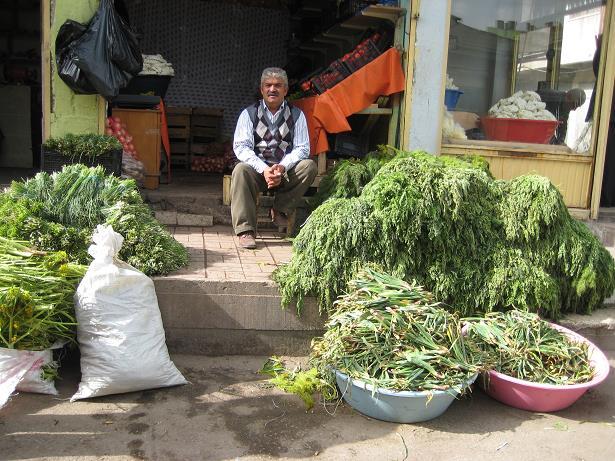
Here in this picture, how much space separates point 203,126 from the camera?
9016 mm

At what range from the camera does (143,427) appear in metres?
3.27

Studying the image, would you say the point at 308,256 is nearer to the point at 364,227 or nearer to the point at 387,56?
the point at 364,227

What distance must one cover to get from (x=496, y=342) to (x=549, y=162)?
10.7 feet

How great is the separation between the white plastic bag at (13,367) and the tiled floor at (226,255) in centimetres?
109

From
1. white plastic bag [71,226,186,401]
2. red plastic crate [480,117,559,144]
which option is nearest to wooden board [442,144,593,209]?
red plastic crate [480,117,559,144]

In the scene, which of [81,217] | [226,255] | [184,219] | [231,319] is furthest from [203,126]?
[231,319]

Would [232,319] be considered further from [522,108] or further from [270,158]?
[522,108]

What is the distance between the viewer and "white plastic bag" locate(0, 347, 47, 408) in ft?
10.6

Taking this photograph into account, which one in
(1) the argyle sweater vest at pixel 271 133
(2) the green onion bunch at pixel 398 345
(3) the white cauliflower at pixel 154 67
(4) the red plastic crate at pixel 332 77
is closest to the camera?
(2) the green onion bunch at pixel 398 345

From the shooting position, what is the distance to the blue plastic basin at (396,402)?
10.8 feet

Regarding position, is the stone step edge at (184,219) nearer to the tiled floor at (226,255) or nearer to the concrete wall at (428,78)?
the tiled floor at (226,255)

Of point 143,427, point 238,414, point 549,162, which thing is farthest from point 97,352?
point 549,162

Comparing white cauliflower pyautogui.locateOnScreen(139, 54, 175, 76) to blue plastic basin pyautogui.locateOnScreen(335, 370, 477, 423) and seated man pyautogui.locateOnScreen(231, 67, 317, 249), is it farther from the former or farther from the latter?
blue plastic basin pyautogui.locateOnScreen(335, 370, 477, 423)

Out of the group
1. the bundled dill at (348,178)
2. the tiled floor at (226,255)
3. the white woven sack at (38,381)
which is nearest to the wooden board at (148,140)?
the tiled floor at (226,255)
